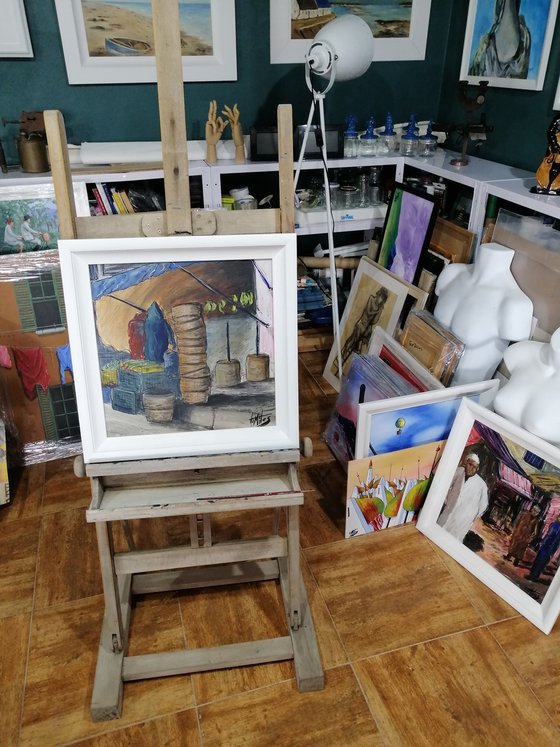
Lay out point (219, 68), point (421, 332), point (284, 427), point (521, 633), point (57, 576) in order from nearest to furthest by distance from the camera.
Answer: point (284, 427) < point (521, 633) < point (57, 576) < point (421, 332) < point (219, 68)

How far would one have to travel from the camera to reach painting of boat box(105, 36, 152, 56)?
8.42ft

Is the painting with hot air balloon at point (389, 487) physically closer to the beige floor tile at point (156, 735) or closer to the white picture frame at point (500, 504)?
the white picture frame at point (500, 504)

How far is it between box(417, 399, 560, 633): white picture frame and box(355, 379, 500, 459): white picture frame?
0.27 feet

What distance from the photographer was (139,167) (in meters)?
2.46

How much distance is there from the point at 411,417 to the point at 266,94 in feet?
5.87

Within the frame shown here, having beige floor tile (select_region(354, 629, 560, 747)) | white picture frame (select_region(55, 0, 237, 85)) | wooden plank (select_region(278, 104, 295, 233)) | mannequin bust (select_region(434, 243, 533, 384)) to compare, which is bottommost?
beige floor tile (select_region(354, 629, 560, 747))

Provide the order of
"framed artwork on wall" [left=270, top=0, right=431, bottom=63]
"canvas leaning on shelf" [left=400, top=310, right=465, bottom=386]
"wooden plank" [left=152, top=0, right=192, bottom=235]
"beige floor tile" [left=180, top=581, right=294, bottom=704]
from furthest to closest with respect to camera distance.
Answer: "framed artwork on wall" [left=270, top=0, right=431, bottom=63] → "canvas leaning on shelf" [left=400, top=310, right=465, bottom=386] → "beige floor tile" [left=180, top=581, right=294, bottom=704] → "wooden plank" [left=152, top=0, right=192, bottom=235]

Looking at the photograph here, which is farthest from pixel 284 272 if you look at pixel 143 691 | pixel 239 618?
pixel 143 691

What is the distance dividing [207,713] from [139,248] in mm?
1079

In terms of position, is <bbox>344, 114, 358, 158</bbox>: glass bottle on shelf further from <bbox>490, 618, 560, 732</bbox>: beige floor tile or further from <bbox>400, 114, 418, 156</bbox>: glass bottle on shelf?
<bbox>490, 618, 560, 732</bbox>: beige floor tile

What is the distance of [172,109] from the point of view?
1.23 m

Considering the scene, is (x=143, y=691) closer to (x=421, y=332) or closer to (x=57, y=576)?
(x=57, y=576)

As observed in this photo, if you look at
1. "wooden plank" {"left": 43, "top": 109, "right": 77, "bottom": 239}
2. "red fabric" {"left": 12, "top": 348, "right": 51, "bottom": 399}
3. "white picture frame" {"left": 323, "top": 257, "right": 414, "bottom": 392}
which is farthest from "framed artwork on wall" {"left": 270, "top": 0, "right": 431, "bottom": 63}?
"wooden plank" {"left": 43, "top": 109, "right": 77, "bottom": 239}
